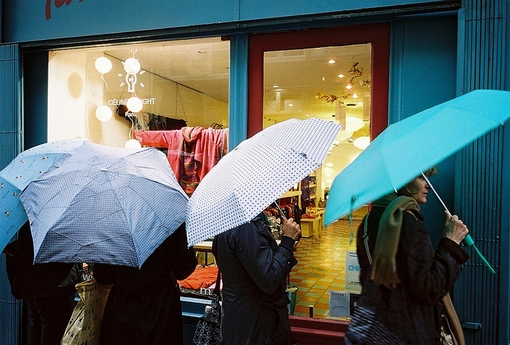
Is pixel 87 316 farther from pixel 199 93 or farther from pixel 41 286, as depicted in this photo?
pixel 199 93

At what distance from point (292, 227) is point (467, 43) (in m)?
1.96

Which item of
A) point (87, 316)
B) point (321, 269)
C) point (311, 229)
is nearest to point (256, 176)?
point (87, 316)

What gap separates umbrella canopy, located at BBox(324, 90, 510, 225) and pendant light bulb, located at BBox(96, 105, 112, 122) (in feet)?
14.3

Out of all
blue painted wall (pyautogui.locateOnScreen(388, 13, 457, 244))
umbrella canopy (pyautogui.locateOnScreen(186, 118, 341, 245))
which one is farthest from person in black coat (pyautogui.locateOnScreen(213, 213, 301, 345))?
blue painted wall (pyautogui.locateOnScreen(388, 13, 457, 244))

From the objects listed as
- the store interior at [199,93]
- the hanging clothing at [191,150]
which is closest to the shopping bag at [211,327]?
the store interior at [199,93]

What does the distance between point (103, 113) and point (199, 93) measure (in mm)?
1277

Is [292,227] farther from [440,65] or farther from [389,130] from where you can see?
[440,65]

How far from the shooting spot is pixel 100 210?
2.61 metres

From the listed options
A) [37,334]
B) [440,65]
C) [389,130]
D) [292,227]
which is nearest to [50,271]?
[37,334]

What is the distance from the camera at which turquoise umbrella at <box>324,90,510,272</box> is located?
1.75 meters

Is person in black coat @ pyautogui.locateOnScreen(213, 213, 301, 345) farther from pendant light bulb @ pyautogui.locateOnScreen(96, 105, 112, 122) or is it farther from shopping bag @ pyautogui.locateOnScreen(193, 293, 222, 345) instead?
pendant light bulb @ pyautogui.locateOnScreen(96, 105, 112, 122)

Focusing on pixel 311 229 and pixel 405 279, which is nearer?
pixel 405 279

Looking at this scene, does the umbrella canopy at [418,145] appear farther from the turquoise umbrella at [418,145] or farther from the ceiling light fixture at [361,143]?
the ceiling light fixture at [361,143]

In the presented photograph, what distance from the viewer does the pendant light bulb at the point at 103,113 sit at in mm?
5820
